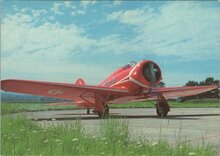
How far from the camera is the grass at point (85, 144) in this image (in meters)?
5.26

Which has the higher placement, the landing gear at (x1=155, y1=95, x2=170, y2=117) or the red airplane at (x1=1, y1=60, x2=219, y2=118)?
the red airplane at (x1=1, y1=60, x2=219, y2=118)

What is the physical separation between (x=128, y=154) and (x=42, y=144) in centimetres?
157

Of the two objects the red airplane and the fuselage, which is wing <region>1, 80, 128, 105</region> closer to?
the red airplane

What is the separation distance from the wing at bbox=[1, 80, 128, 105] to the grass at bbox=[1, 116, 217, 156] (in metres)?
8.78

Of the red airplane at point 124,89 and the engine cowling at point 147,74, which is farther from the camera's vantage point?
the engine cowling at point 147,74

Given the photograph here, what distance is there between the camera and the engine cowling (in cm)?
1761

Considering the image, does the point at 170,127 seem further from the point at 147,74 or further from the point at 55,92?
the point at 55,92

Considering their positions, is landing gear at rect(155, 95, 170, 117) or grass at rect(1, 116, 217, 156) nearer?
grass at rect(1, 116, 217, 156)

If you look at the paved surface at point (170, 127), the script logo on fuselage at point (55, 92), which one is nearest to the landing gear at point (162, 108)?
the paved surface at point (170, 127)

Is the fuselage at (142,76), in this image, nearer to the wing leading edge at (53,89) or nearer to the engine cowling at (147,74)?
the engine cowling at (147,74)

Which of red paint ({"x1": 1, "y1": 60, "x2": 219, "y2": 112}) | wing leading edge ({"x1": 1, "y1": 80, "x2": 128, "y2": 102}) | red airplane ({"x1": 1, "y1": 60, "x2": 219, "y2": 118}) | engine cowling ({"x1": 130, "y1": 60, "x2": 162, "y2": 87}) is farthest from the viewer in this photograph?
engine cowling ({"x1": 130, "y1": 60, "x2": 162, "y2": 87})

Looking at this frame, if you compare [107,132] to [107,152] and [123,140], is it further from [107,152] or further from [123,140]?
[107,152]

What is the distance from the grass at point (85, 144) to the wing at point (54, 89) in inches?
346

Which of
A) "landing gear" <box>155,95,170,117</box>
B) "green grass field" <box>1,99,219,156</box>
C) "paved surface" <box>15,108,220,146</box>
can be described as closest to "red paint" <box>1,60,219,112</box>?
"landing gear" <box>155,95,170,117</box>
